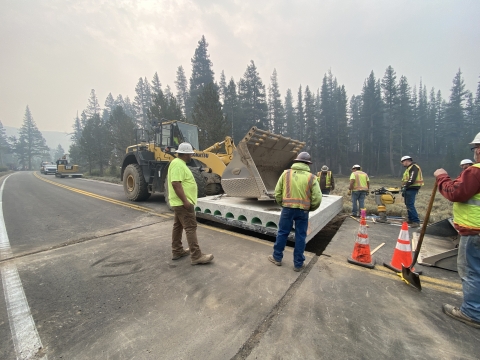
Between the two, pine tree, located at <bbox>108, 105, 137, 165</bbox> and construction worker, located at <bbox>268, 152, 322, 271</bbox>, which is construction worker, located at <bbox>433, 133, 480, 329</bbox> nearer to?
construction worker, located at <bbox>268, 152, 322, 271</bbox>

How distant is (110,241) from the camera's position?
4.38 meters

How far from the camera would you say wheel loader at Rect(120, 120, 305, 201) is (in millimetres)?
4801

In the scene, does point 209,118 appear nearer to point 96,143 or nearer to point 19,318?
point 96,143

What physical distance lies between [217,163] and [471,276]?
5.77m

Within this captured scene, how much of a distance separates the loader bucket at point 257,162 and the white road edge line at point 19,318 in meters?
3.58

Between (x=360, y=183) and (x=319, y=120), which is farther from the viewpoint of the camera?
(x=319, y=120)

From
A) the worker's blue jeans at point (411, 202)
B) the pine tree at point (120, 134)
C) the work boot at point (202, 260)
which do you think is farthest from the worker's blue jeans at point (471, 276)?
the pine tree at point (120, 134)

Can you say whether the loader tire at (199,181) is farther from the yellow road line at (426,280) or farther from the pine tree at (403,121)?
the pine tree at (403,121)

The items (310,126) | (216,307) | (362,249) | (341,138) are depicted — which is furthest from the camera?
(310,126)

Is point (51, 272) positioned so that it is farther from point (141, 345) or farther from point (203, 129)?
point (203, 129)

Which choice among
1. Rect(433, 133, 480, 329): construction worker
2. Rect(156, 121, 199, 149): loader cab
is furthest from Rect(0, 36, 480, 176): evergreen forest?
Result: Rect(433, 133, 480, 329): construction worker

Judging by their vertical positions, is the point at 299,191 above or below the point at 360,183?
above

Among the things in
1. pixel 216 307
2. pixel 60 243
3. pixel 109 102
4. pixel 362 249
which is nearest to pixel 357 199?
pixel 362 249

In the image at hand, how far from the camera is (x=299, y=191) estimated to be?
3227 mm
